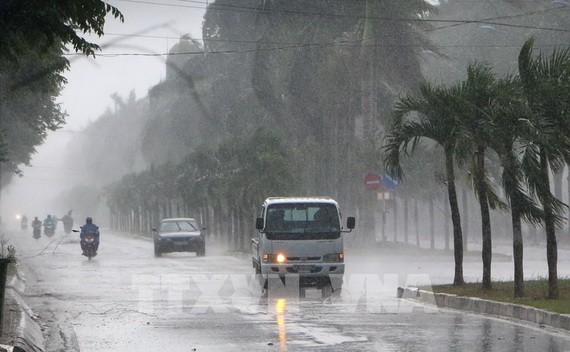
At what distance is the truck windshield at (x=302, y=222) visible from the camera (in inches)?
1089

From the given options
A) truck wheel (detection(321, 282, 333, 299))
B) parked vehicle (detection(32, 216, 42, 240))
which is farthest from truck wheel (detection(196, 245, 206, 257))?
parked vehicle (detection(32, 216, 42, 240))

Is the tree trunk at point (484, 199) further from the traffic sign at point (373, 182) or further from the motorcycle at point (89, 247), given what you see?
the traffic sign at point (373, 182)

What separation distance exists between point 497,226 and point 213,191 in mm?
35322

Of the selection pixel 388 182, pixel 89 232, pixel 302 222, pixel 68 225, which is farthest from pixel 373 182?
pixel 68 225

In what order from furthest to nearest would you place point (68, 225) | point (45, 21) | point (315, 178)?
point (68, 225) < point (315, 178) < point (45, 21)

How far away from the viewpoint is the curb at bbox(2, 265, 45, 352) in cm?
1485

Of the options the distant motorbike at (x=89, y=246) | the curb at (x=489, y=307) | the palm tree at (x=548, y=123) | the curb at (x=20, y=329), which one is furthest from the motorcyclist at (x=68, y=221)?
the palm tree at (x=548, y=123)

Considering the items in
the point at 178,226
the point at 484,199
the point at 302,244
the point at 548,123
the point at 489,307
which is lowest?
the point at 489,307

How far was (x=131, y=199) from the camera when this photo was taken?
10594cm

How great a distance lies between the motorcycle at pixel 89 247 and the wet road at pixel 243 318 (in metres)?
12.0

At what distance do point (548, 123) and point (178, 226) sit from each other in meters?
32.0

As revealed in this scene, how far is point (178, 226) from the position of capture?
173ft

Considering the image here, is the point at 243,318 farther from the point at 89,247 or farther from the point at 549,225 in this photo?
the point at 89,247

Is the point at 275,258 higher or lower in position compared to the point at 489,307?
higher
